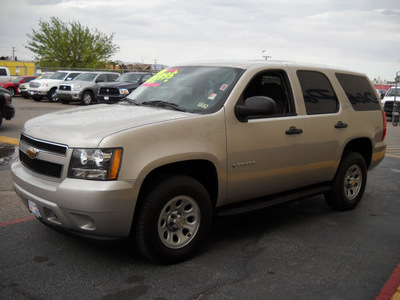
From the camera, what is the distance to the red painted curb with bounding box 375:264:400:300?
3.43m

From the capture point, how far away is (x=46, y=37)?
173 feet

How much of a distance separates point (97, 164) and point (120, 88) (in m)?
17.8

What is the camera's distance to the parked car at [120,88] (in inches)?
785

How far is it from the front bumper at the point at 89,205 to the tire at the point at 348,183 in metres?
2.99

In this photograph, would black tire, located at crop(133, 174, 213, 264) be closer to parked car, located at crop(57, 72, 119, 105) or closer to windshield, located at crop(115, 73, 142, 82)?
windshield, located at crop(115, 73, 142, 82)

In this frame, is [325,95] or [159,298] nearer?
[159,298]

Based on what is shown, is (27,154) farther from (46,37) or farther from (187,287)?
(46,37)

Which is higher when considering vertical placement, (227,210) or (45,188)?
(45,188)

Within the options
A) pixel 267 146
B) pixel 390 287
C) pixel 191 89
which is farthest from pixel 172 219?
pixel 390 287

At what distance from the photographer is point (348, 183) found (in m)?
5.82

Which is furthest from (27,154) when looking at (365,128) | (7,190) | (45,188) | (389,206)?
(389,206)

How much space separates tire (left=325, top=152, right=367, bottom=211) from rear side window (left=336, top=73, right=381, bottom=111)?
655 millimetres

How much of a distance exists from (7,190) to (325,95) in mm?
4397

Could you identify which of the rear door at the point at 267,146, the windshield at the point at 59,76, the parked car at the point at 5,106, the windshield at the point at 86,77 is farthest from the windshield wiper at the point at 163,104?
the windshield at the point at 59,76
